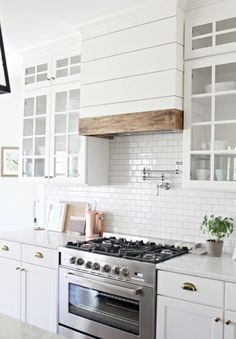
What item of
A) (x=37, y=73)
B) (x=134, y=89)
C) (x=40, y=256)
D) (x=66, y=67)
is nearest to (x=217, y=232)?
(x=134, y=89)

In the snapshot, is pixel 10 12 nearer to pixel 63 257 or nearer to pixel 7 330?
pixel 63 257

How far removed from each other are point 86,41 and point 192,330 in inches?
93.0

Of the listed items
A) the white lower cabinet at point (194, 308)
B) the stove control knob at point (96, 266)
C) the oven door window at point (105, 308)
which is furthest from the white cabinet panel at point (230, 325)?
the stove control knob at point (96, 266)

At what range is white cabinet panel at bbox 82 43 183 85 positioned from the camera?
282 centimetres

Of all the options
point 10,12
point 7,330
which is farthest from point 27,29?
point 7,330

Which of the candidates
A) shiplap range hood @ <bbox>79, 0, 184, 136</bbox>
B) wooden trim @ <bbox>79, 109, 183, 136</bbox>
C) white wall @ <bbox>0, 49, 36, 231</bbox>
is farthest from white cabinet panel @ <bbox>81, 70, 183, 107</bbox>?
white wall @ <bbox>0, 49, 36, 231</bbox>

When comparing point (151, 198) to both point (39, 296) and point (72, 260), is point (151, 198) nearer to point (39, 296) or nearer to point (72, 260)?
point (72, 260)

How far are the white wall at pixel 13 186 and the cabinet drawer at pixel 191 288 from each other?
2640mm

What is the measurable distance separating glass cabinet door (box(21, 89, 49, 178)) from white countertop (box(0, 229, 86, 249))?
1.83 ft

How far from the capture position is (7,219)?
16.4 ft

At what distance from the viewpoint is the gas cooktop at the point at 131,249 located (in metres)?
2.67

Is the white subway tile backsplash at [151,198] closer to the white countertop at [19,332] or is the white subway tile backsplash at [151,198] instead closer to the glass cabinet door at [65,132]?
the glass cabinet door at [65,132]

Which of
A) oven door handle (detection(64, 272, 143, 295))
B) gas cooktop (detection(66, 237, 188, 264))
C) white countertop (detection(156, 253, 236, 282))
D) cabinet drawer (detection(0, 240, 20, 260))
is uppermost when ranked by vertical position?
gas cooktop (detection(66, 237, 188, 264))

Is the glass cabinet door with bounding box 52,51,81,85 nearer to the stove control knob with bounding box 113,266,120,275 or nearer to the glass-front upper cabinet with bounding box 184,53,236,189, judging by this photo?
the glass-front upper cabinet with bounding box 184,53,236,189
